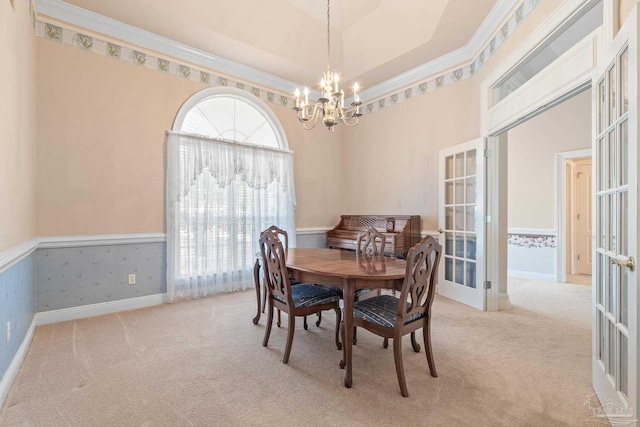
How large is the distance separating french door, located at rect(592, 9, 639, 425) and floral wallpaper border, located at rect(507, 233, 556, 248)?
3858mm

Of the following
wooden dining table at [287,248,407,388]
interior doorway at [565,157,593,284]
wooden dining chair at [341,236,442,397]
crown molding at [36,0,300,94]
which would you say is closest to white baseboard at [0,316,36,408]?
wooden dining table at [287,248,407,388]

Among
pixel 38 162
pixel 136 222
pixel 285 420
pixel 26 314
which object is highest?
pixel 38 162

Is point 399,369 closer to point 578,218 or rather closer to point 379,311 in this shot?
point 379,311

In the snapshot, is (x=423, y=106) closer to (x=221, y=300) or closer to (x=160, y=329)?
(x=221, y=300)

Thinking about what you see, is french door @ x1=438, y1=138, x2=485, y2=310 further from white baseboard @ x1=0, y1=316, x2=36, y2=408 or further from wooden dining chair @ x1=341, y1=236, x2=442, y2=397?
white baseboard @ x1=0, y1=316, x2=36, y2=408

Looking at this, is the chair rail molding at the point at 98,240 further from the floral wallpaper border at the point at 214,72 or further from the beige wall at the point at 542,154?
the beige wall at the point at 542,154

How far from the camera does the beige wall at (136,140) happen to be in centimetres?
296

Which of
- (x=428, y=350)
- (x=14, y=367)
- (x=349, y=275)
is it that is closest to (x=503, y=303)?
(x=428, y=350)

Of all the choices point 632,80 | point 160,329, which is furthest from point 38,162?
point 632,80

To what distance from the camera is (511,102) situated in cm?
290

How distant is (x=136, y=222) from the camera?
11.3 ft

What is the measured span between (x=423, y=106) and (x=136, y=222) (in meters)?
3.96

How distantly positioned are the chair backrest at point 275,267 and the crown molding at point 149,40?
2790mm

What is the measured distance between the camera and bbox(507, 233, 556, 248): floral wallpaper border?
16.5 ft
